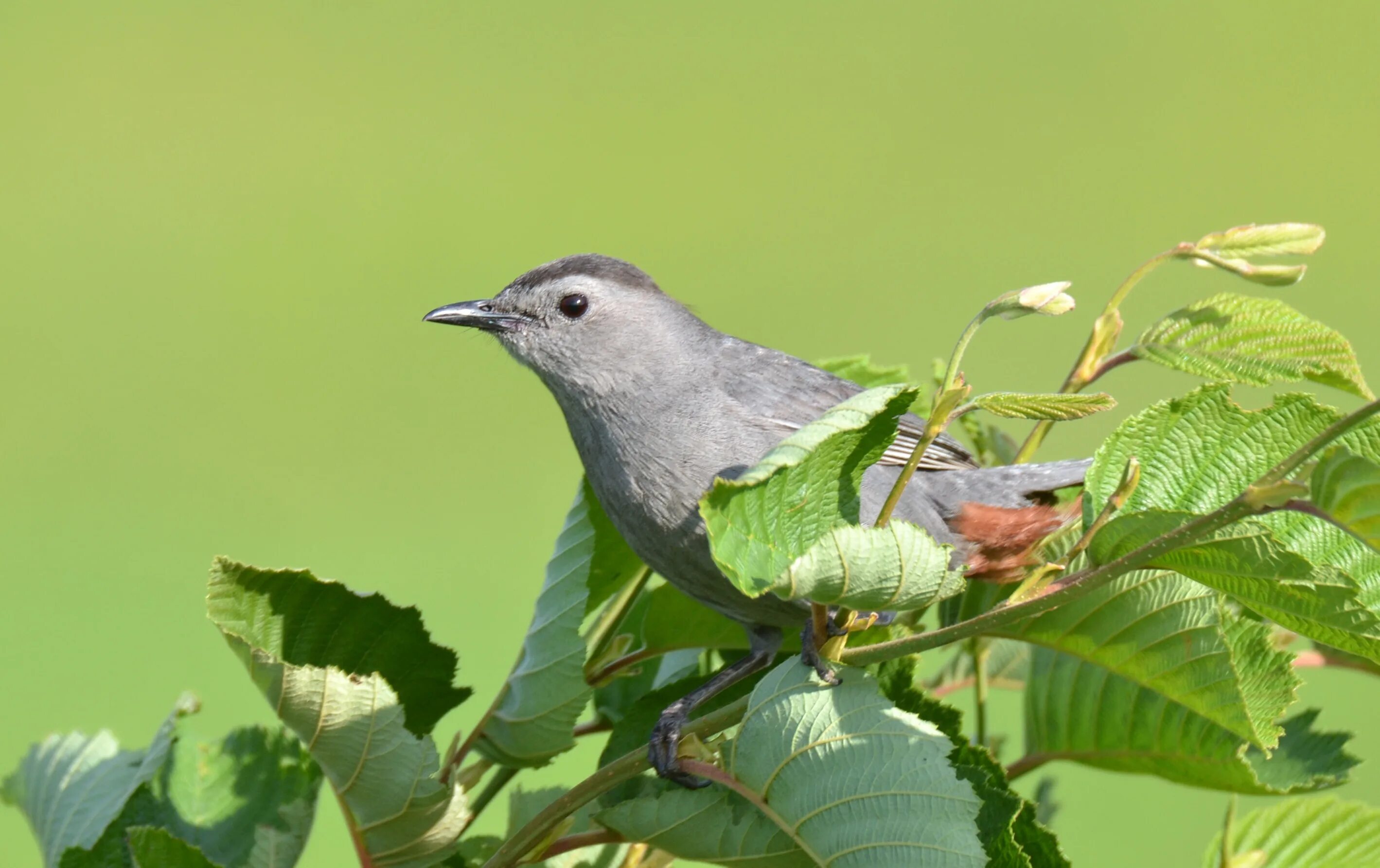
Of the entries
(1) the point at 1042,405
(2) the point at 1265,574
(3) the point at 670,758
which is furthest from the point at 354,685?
(2) the point at 1265,574

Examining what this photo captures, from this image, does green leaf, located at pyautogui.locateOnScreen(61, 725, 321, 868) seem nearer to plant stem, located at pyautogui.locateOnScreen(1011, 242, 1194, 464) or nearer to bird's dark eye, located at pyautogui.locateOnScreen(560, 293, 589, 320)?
plant stem, located at pyautogui.locateOnScreen(1011, 242, 1194, 464)

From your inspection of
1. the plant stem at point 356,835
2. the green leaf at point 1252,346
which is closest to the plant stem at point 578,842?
the plant stem at point 356,835

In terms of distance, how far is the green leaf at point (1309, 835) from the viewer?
1333 mm

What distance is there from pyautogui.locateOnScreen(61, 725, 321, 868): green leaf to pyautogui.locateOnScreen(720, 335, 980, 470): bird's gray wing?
1068 mm

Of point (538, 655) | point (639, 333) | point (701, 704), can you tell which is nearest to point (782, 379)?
point (639, 333)

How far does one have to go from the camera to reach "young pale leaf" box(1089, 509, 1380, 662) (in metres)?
0.98

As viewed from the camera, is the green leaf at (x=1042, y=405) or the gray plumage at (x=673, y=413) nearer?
the green leaf at (x=1042, y=405)

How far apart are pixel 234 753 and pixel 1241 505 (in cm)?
119

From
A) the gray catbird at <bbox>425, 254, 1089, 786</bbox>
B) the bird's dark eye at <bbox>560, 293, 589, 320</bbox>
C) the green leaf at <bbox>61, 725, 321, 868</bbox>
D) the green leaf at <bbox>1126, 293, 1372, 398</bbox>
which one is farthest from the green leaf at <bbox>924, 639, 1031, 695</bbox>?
the bird's dark eye at <bbox>560, 293, 589, 320</bbox>

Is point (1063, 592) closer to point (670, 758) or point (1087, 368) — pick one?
point (670, 758)

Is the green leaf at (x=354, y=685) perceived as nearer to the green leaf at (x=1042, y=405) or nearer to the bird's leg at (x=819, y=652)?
the bird's leg at (x=819, y=652)

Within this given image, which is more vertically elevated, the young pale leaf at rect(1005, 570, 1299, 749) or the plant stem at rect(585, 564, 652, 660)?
the plant stem at rect(585, 564, 652, 660)

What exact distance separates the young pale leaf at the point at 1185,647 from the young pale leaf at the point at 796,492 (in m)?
0.31

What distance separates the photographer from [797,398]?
2.37 metres
